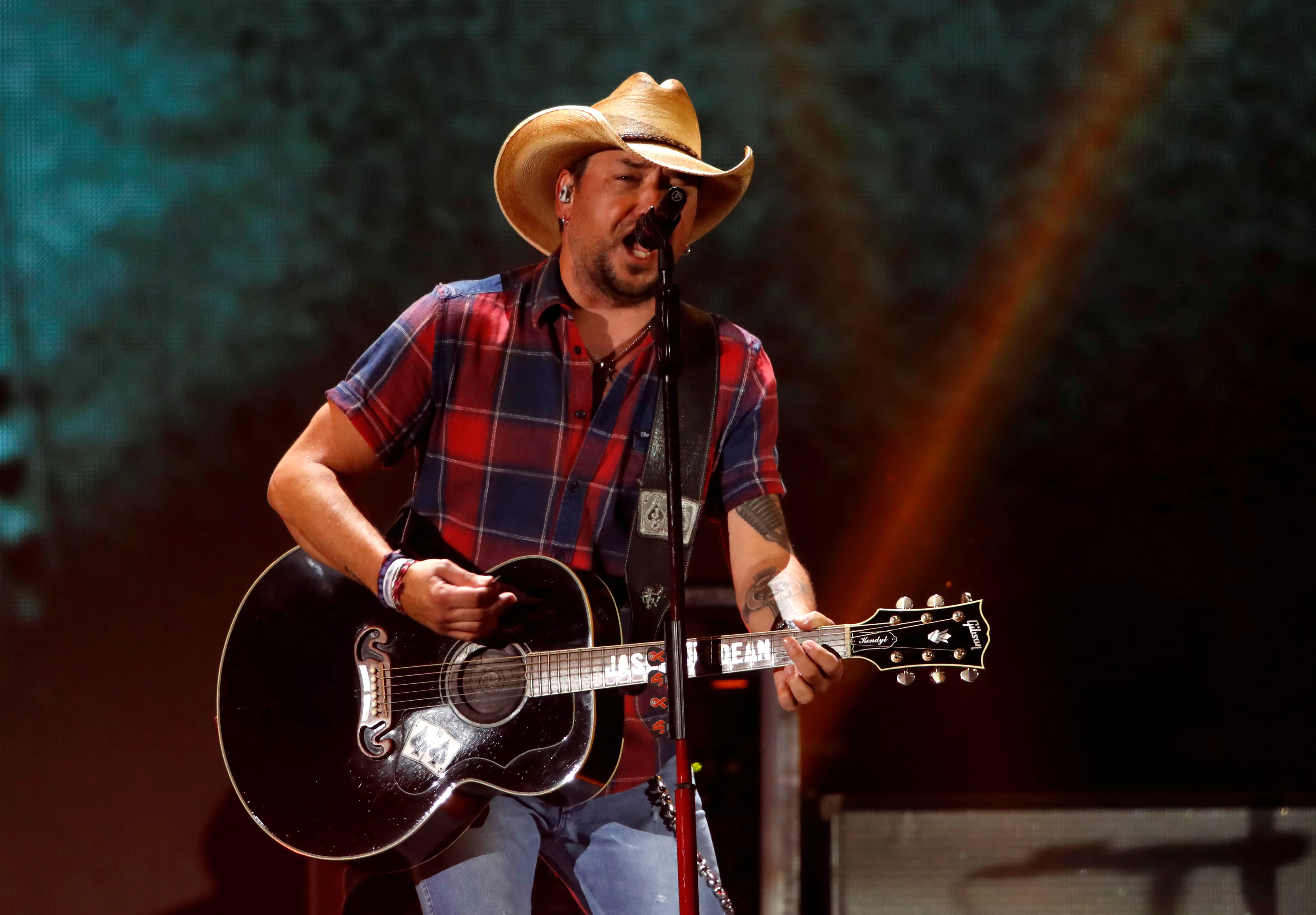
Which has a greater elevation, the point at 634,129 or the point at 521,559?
the point at 634,129

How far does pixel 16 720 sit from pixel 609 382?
2109 mm

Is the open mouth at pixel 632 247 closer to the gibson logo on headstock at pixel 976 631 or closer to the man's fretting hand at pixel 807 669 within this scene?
the man's fretting hand at pixel 807 669

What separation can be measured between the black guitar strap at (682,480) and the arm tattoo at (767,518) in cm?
13

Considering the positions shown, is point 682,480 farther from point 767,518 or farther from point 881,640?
point 881,640

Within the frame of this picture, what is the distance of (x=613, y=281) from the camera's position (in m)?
2.54

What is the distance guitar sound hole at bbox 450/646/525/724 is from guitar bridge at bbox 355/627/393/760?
149mm

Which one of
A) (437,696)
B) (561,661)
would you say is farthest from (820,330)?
(437,696)

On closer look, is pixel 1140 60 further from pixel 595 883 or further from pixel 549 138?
pixel 595 883

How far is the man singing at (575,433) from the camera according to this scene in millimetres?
2322

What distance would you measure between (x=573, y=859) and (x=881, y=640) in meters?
0.81

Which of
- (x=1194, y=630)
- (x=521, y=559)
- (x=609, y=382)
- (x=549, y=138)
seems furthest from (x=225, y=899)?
(x=1194, y=630)

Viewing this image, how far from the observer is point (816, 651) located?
2.13 metres

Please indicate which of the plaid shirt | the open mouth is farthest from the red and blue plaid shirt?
the open mouth

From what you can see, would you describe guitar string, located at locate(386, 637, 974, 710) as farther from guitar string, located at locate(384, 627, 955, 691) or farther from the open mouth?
the open mouth
